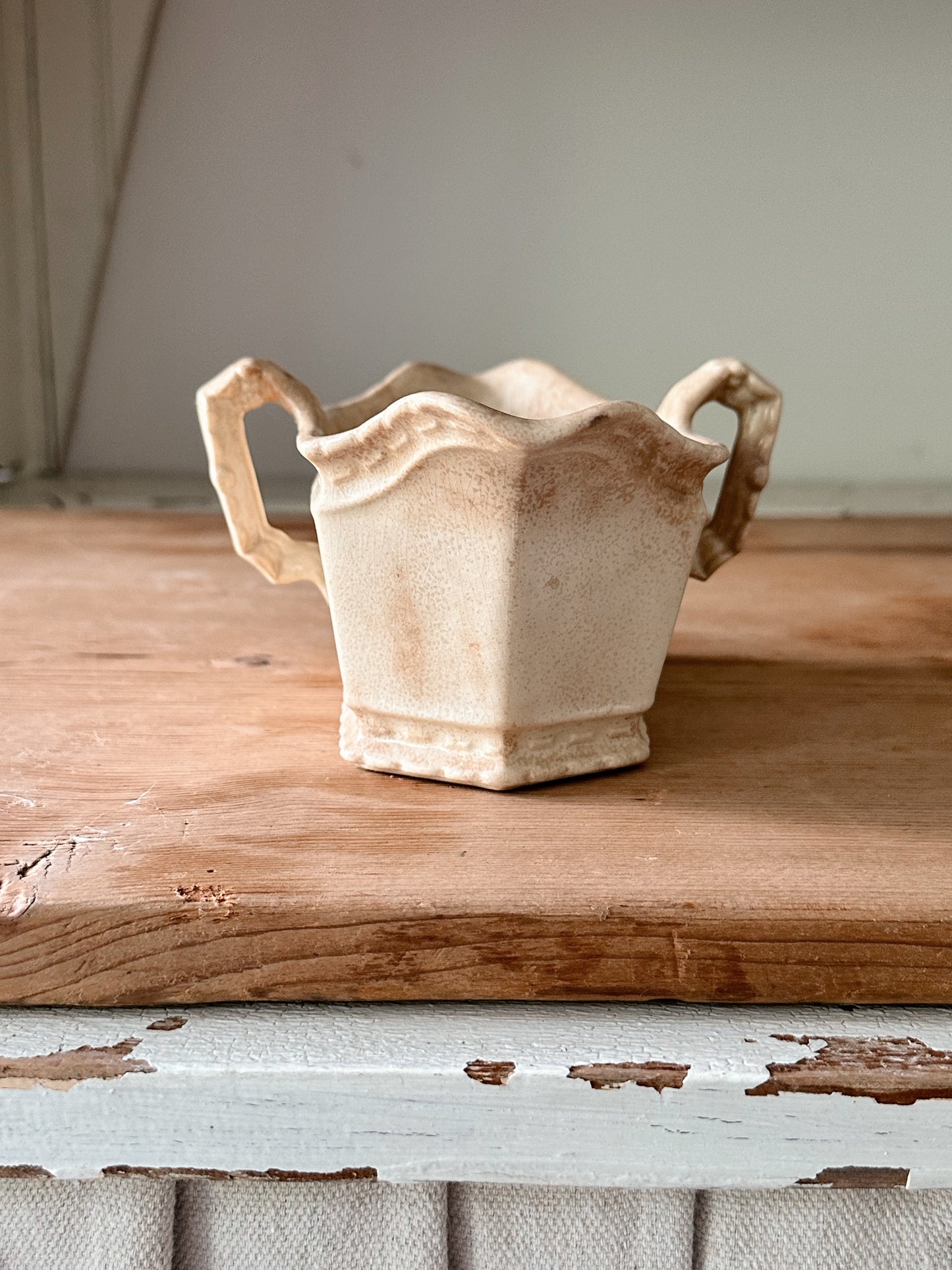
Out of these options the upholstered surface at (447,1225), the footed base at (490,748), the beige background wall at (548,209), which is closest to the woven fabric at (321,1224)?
the upholstered surface at (447,1225)

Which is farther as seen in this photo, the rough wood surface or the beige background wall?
the beige background wall

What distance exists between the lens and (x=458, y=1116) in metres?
0.28

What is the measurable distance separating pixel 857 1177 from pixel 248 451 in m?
0.29

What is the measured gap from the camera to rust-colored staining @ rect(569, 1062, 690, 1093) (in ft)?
0.92

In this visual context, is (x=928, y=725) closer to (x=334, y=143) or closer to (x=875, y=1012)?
(x=875, y=1012)

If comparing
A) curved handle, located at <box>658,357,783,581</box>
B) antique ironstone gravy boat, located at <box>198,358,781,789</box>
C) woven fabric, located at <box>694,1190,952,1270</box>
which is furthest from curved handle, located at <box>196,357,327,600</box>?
woven fabric, located at <box>694,1190,952,1270</box>

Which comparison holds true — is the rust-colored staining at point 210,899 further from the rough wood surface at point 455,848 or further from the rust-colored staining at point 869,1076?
the rust-colored staining at point 869,1076

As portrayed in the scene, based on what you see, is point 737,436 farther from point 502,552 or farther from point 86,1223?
point 86,1223

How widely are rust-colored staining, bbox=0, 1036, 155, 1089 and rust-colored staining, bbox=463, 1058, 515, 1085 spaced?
0.08 meters

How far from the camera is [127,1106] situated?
282 millimetres

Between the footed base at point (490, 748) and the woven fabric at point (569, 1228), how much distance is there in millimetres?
124

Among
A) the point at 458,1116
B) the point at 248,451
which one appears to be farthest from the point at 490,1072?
the point at 248,451

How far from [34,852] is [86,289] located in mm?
1120

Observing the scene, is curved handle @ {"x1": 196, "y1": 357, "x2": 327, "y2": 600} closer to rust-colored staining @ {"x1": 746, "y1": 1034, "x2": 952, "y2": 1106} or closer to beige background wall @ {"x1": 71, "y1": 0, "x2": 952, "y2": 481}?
rust-colored staining @ {"x1": 746, "y1": 1034, "x2": 952, "y2": 1106}
